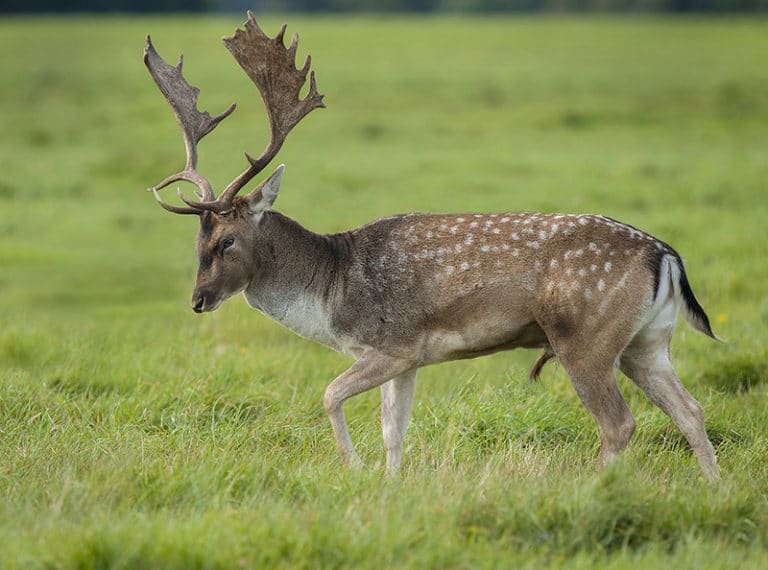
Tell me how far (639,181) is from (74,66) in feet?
68.6

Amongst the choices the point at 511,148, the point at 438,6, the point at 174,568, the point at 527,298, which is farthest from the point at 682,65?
the point at 438,6

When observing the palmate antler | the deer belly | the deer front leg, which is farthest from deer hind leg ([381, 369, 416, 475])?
the palmate antler

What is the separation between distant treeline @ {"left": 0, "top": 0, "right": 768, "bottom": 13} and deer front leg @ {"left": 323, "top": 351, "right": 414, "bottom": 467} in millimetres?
45350

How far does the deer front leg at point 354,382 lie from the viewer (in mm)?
6215

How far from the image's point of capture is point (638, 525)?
4957mm

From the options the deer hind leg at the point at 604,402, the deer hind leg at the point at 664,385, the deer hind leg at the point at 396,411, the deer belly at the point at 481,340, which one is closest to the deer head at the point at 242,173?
the deer hind leg at the point at 396,411

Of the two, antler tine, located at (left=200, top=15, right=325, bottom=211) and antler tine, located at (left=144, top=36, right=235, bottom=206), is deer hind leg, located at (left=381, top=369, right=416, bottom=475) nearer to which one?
antler tine, located at (left=200, top=15, right=325, bottom=211)

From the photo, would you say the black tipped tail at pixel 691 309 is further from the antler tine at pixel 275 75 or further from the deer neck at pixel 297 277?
the antler tine at pixel 275 75

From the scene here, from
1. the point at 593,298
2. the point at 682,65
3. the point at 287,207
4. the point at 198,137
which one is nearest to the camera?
the point at 593,298

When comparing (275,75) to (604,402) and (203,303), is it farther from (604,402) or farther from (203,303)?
(604,402)

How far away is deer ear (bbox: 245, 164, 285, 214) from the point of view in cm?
656

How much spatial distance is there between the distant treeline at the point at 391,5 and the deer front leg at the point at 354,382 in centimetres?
4535

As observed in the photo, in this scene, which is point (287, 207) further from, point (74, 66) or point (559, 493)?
point (74, 66)

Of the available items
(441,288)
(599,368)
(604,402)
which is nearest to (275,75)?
(441,288)
